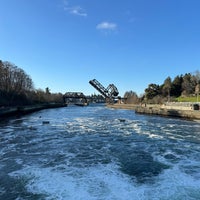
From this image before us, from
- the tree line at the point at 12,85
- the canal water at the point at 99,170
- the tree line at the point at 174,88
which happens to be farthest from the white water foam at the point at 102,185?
the tree line at the point at 174,88

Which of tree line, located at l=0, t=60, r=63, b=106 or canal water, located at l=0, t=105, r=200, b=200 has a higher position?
tree line, located at l=0, t=60, r=63, b=106

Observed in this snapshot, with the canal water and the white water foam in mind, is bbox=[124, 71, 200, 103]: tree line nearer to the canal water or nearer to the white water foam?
the canal water

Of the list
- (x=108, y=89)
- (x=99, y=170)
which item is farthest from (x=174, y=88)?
(x=99, y=170)

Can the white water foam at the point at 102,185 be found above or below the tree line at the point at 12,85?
below

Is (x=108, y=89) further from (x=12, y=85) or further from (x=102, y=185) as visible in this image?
(x=102, y=185)

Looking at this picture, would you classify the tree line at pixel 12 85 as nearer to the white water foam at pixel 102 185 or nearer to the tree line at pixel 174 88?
the tree line at pixel 174 88

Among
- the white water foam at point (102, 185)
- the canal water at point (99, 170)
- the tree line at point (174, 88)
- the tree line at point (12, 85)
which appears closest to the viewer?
the white water foam at point (102, 185)

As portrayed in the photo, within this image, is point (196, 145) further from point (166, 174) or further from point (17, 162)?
point (17, 162)

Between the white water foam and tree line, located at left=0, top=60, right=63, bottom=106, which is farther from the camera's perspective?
tree line, located at left=0, top=60, right=63, bottom=106

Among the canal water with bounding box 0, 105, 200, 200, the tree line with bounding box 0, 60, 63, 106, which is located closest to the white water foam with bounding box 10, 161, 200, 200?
the canal water with bounding box 0, 105, 200, 200

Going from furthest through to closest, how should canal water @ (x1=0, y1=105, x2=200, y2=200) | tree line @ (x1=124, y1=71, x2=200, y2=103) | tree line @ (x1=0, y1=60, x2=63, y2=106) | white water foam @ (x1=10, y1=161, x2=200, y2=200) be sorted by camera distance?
1. tree line @ (x1=124, y1=71, x2=200, y2=103)
2. tree line @ (x1=0, y1=60, x2=63, y2=106)
3. canal water @ (x1=0, y1=105, x2=200, y2=200)
4. white water foam @ (x1=10, y1=161, x2=200, y2=200)

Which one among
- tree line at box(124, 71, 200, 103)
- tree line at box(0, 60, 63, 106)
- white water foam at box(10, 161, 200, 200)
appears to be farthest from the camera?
tree line at box(124, 71, 200, 103)

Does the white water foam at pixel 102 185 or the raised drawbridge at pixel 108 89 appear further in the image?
the raised drawbridge at pixel 108 89

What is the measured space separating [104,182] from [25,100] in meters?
68.1
